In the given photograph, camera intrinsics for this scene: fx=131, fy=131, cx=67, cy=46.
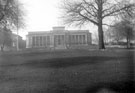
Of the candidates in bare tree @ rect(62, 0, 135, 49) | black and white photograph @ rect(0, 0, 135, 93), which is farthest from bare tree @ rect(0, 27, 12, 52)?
bare tree @ rect(62, 0, 135, 49)

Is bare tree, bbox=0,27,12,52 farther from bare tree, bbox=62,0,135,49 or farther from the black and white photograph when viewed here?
bare tree, bbox=62,0,135,49

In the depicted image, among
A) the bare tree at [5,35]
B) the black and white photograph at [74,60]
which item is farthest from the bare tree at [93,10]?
the bare tree at [5,35]

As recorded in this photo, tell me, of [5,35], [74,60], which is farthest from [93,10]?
[5,35]

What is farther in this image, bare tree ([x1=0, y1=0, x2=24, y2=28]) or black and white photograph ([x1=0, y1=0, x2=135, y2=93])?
bare tree ([x1=0, y1=0, x2=24, y2=28])

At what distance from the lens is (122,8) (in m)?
17.8

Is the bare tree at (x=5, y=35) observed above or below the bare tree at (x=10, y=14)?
below

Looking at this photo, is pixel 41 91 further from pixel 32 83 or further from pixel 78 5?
pixel 78 5

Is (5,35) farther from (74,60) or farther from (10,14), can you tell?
(74,60)

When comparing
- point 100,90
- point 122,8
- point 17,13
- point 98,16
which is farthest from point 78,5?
point 100,90

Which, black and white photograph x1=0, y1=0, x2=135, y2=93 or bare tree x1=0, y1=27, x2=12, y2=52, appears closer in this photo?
black and white photograph x1=0, y1=0, x2=135, y2=93

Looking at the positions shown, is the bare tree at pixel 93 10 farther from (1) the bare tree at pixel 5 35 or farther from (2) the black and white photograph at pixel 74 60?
(1) the bare tree at pixel 5 35

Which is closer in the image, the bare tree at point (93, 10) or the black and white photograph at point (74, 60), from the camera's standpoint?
the black and white photograph at point (74, 60)

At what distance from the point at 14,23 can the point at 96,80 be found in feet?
55.3

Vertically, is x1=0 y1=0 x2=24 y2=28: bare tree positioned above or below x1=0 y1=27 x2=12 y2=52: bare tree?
above
